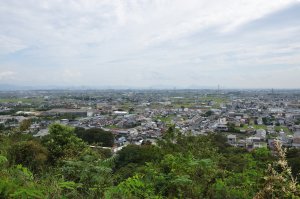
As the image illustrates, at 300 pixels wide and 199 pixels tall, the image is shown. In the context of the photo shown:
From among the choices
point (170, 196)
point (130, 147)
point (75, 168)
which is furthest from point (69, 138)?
point (170, 196)

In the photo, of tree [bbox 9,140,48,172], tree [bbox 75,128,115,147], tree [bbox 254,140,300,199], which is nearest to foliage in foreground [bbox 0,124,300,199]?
tree [bbox 254,140,300,199]

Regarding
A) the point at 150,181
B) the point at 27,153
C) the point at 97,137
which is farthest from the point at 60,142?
the point at 97,137

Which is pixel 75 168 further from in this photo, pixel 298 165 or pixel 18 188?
pixel 298 165

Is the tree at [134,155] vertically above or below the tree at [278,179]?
below

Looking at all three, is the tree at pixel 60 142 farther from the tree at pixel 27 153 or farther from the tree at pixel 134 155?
the tree at pixel 134 155

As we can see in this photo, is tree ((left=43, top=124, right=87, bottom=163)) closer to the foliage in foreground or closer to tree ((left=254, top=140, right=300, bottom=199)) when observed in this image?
the foliage in foreground

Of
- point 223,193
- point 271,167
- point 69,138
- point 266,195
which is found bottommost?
point 69,138

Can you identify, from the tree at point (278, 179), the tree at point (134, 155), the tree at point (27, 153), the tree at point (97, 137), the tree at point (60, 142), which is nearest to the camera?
the tree at point (278, 179)

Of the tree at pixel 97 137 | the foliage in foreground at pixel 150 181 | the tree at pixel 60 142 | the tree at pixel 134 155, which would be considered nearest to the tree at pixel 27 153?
the tree at pixel 60 142

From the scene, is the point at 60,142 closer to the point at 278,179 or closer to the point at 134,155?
the point at 134,155

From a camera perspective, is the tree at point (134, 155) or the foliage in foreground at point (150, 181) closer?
the foliage in foreground at point (150, 181)

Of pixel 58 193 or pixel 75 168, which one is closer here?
pixel 58 193
